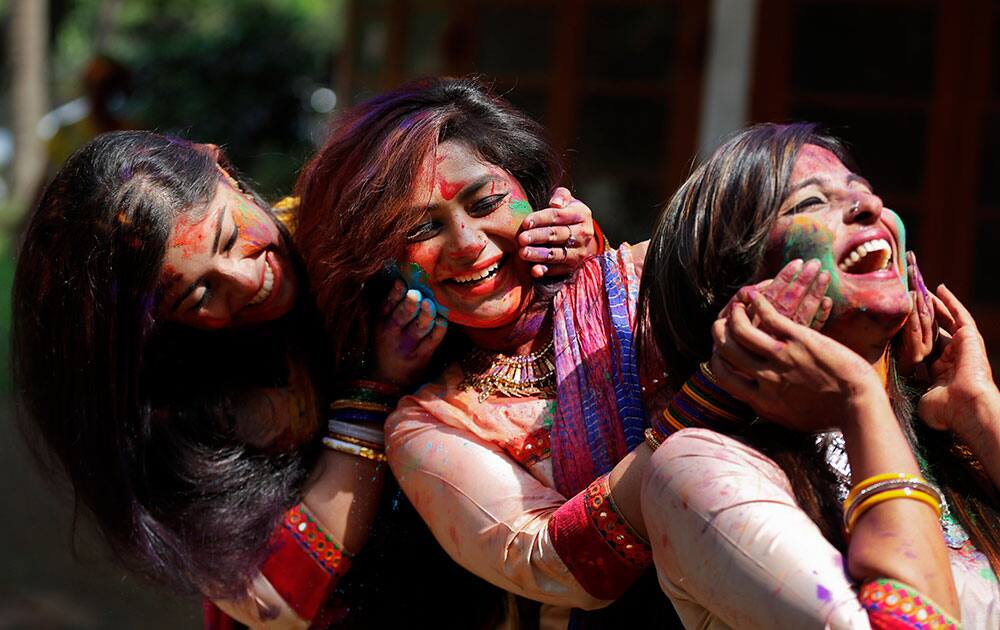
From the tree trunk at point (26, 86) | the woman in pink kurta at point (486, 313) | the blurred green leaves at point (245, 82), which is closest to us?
the woman in pink kurta at point (486, 313)

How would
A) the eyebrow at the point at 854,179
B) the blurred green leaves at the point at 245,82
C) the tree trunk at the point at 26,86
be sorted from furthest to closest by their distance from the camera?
1. the blurred green leaves at the point at 245,82
2. the tree trunk at the point at 26,86
3. the eyebrow at the point at 854,179

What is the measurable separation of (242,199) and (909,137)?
12.5 feet

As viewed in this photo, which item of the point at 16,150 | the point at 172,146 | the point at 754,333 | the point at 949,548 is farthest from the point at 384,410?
the point at 16,150

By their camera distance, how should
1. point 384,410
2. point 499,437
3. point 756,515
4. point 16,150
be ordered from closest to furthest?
point 756,515
point 499,437
point 384,410
point 16,150

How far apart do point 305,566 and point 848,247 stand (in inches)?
44.8

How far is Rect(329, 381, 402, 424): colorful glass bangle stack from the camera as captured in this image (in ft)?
7.30

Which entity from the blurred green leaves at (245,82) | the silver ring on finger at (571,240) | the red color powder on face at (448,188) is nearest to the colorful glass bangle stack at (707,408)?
the silver ring on finger at (571,240)

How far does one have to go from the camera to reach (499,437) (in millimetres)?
2049

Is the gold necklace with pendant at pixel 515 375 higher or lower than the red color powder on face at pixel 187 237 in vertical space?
lower

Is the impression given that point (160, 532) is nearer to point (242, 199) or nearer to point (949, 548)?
point (242, 199)

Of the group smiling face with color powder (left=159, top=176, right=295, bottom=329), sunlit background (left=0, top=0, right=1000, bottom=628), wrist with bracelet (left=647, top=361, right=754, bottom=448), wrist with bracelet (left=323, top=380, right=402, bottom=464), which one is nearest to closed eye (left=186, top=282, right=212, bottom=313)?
smiling face with color powder (left=159, top=176, right=295, bottom=329)

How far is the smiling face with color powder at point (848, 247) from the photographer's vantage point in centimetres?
167

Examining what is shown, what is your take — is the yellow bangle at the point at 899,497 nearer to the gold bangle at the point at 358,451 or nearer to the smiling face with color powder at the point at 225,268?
the gold bangle at the point at 358,451

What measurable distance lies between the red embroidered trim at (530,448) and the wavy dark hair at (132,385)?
1.62 feet
